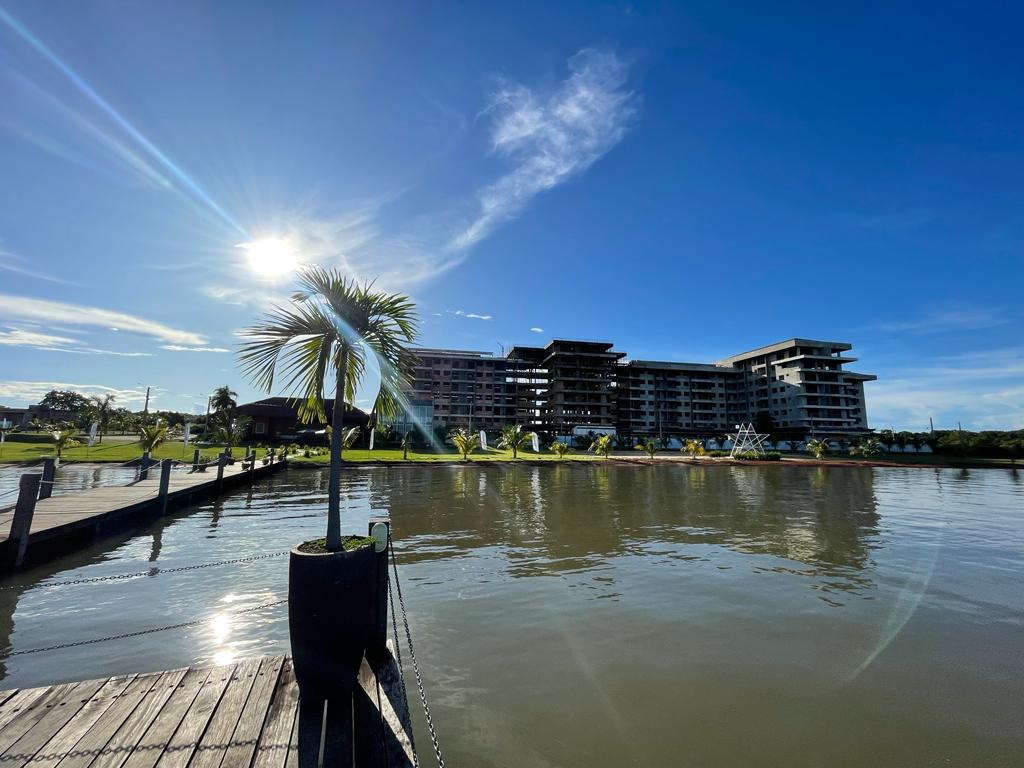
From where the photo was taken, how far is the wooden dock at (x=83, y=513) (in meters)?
9.88

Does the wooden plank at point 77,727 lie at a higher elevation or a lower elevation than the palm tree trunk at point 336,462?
lower

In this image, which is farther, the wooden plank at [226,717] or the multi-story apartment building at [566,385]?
the multi-story apartment building at [566,385]

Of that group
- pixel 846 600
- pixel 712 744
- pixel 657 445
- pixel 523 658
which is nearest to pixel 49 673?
pixel 523 658

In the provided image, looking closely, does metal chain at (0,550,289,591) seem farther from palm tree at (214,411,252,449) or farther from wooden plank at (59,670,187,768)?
palm tree at (214,411,252,449)

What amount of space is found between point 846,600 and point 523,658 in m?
6.63

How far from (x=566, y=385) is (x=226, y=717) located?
10851 cm

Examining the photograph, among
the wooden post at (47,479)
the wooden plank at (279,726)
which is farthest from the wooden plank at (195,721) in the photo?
the wooden post at (47,479)

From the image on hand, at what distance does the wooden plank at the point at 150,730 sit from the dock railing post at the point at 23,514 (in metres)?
8.56

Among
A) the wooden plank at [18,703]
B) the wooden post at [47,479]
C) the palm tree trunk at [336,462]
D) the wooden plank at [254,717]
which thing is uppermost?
the palm tree trunk at [336,462]

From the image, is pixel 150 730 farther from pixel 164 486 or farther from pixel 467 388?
pixel 467 388

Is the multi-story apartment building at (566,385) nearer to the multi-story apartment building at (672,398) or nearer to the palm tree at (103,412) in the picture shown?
the multi-story apartment building at (672,398)

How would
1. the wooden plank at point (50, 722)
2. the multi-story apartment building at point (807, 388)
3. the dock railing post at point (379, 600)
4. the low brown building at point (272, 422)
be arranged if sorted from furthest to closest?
the multi-story apartment building at point (807, 388) → the low brown building at point (272, 422) → the dock railing post at point (379, 600) → the wooden plank at point (50, 722)

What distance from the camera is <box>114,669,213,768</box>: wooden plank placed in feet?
11.3

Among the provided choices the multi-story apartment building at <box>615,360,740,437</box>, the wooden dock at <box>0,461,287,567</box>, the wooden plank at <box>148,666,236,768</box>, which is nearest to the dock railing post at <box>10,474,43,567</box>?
the wooden dock at <box>0,461,287,567</box>
